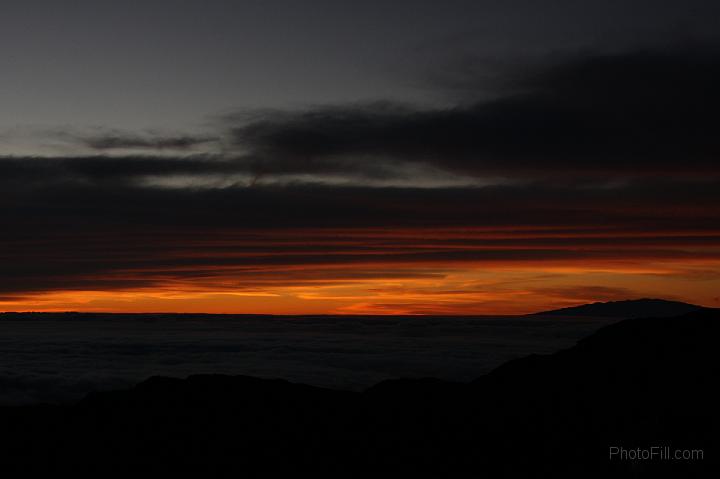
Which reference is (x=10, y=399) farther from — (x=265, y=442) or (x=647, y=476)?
(x=647, y=476)

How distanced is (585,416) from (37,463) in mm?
99110

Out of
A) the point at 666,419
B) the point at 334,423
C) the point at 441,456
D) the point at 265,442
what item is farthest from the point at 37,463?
the point at 666,419

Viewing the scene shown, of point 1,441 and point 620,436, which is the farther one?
point 1,441

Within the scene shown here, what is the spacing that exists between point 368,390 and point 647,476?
96.4 m

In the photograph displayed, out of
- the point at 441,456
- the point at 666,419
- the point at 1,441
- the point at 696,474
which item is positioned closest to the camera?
the point at 696,474

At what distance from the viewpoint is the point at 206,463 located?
494 feet

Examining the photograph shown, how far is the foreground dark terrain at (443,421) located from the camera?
121188mm

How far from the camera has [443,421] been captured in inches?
6467

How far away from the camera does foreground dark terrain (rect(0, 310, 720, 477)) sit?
12119 centimetres

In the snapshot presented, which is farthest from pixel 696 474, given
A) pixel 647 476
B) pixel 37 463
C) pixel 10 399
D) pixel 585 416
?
pixel 10 399

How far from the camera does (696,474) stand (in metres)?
100

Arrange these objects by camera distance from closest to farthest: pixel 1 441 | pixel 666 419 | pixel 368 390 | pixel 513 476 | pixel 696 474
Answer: pixel 696 474, pixel 666 419, pixel 513 476, pixel 1 441, pixel 368 390

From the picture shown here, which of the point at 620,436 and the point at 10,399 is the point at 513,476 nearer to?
the point at 620,436

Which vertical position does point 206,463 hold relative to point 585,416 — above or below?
below
